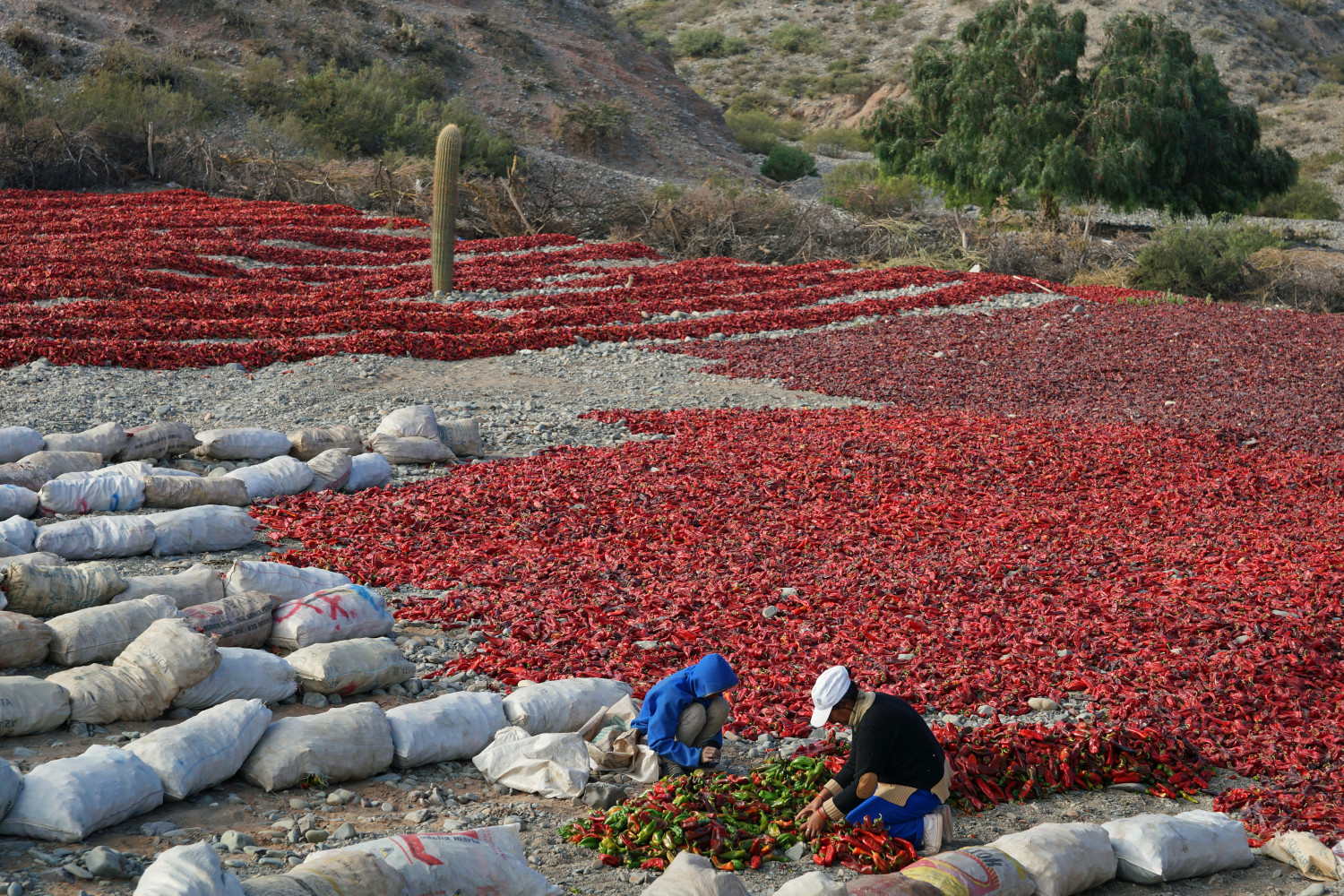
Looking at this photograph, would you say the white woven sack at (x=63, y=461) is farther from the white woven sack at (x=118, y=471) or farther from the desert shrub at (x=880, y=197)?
the desert shrub at (x=880, y=197)

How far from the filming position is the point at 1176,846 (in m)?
3.65

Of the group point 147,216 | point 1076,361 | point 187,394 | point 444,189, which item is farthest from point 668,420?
point 147,216

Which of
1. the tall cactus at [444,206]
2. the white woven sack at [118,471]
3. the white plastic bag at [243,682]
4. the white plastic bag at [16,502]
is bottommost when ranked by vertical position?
the white plastic bag at [243,682]

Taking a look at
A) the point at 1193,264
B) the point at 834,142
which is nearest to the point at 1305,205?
the point at 1193,264

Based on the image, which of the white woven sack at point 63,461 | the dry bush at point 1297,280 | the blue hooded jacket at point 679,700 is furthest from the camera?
the dry bush at point 1297,280

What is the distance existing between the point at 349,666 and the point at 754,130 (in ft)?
152

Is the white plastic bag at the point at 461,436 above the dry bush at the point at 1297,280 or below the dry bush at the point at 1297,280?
below

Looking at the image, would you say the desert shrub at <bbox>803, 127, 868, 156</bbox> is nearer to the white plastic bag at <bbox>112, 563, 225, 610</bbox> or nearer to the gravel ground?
the gravel ground

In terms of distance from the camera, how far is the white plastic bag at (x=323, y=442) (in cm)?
838

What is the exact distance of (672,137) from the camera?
41.3 meters

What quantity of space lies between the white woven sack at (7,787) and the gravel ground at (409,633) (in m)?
0.11

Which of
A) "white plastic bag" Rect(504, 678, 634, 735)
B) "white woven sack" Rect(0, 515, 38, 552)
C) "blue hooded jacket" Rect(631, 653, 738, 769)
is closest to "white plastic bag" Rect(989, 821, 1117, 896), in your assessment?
"blue hooded jacket" Rect(631, 653, 738, 769)

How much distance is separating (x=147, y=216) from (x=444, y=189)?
7880 mm

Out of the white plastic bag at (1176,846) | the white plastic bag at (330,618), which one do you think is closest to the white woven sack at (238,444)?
the white plastic bag at (330,618)
